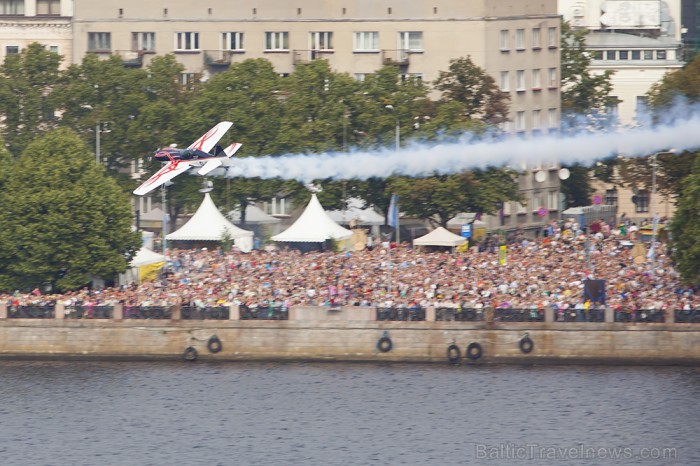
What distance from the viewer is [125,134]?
9662 centimetres

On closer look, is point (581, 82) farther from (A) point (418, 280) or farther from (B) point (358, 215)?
(A) point (418, 280)

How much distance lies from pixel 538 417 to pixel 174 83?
130ft

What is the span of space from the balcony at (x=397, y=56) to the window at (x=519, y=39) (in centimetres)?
692

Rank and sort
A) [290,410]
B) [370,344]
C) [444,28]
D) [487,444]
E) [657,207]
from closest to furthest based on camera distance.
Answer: [487,444]
[290,410]
[370,344]
[444,28]
[657,207]

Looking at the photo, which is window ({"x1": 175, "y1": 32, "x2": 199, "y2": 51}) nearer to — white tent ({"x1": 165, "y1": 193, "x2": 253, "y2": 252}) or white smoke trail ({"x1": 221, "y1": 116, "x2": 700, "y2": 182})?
white smoke trail ({"x1": 221, "y1": 116, "x2": 700, "y2": 182})

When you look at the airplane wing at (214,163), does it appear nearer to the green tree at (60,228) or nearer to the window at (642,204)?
the green tree at (60,228)

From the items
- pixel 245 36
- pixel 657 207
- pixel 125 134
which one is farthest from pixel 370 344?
pixel 657 207

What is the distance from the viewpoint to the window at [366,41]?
343ft

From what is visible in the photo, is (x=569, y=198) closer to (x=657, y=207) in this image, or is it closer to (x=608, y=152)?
(x=657, y=207)

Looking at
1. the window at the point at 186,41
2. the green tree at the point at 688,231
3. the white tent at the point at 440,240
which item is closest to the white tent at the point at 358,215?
the white tent at the point at 440,240

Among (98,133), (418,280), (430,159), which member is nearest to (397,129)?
(430,159)

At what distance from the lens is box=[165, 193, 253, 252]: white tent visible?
86.6 metres

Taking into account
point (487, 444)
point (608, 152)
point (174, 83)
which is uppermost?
point (174, 83)

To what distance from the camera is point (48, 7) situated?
108812 mm
